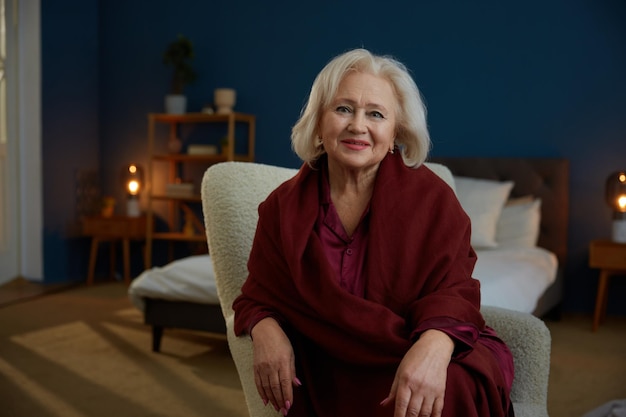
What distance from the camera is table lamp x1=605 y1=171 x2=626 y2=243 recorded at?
4.38 meters

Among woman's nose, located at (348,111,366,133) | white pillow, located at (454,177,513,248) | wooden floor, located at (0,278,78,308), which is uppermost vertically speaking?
woman's nose, located at (348,111,366,133)

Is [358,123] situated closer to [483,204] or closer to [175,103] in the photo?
[483,204]

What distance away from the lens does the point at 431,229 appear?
1.53 metres

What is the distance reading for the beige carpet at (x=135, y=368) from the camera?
2918 mm

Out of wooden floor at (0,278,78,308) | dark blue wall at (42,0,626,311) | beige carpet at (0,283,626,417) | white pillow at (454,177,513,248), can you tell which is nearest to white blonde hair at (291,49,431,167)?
beige carpet at (0,283,626,417)

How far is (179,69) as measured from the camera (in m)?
5.84

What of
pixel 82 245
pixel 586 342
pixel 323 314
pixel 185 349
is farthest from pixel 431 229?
pixel 82 245

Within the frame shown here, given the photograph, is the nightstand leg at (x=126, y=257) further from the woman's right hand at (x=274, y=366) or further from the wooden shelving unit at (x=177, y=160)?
the woman's right hand at (x=274, y=366)

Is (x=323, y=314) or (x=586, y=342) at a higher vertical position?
(x=323, y=314)

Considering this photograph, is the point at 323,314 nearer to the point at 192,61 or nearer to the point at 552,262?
the point at 552,262

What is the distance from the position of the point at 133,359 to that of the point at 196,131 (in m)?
2.92

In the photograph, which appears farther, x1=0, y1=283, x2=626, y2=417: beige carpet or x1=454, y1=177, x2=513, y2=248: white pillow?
x1=454, y1=177, x2=513, y2=248: white pillow

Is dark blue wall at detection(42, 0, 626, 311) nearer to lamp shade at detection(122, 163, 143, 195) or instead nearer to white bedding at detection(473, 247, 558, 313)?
lamp shade at detection(122, 163, 143, 195)

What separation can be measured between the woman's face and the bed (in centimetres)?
155
